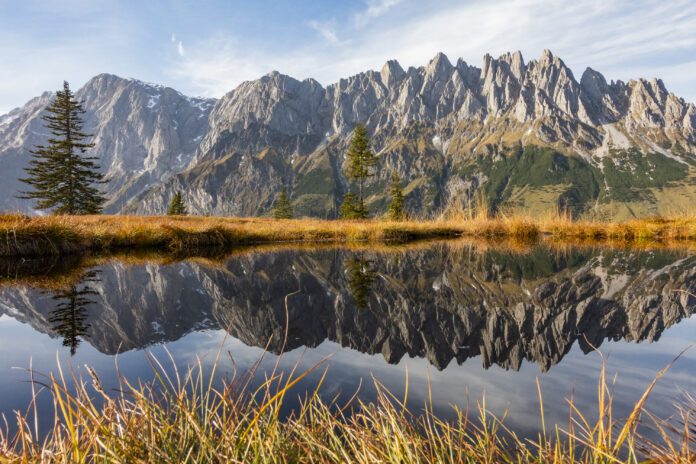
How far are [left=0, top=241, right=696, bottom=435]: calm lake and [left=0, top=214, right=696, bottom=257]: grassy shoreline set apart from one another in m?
3.86

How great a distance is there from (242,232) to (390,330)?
1331 centimetres

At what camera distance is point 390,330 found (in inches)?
127

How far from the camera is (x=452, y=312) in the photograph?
12.2ft

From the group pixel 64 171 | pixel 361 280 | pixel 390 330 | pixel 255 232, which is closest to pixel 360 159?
pixel 255 232

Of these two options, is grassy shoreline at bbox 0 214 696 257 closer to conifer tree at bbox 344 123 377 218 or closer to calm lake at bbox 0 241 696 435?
calm lake at bbox 0 241 696 435

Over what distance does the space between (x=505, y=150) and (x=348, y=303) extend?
221 m

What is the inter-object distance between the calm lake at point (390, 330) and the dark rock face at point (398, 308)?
2cm

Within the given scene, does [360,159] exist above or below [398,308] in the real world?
above

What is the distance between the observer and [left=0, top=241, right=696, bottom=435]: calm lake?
2168mm

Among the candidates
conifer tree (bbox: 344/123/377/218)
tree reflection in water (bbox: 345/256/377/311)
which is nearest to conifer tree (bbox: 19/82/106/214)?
conifer tree (bbox: 344/123/377/218)

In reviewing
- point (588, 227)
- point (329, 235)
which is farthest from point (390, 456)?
point (588, 227)

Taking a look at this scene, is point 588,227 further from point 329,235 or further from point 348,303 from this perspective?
point 348,303

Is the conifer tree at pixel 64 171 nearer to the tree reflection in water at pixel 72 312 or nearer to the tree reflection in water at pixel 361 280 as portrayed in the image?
the tree reflection in water at pixel 72 312

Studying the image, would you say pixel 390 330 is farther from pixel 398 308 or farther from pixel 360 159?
pixel 360 159
